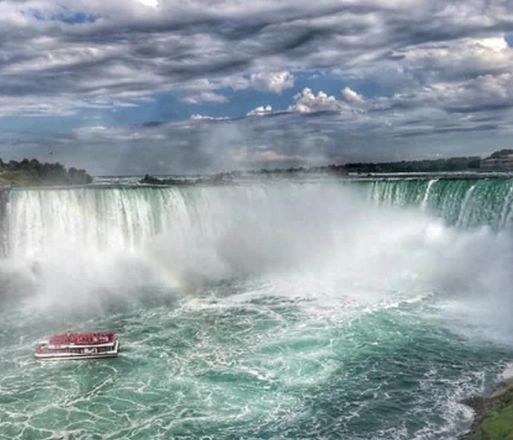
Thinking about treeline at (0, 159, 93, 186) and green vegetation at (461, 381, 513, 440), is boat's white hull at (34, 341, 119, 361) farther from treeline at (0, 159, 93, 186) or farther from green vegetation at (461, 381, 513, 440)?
treeline at (0, 159, 93, 186)

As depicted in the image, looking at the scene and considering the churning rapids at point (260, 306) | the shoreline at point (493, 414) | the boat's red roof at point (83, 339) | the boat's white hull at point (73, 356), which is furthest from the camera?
the boat's red roof at point (83, 339)

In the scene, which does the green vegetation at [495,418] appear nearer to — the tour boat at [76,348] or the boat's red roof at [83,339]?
the tour boat at [76,348]

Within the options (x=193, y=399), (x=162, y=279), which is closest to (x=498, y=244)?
(x=162, y=279)

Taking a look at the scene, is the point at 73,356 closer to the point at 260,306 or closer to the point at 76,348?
the point at 76,348

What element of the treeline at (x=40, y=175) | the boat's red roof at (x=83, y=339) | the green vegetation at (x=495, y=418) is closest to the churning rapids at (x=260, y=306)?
the green vegetation at (x=495, y=418)

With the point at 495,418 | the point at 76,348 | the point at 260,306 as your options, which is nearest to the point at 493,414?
the point at 495,418

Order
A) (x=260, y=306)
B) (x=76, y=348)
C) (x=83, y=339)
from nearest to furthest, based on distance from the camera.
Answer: (x=76, y=348), (x=83, y=339), (x=260, y=306)

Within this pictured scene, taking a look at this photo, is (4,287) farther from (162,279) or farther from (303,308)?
(303,308)
